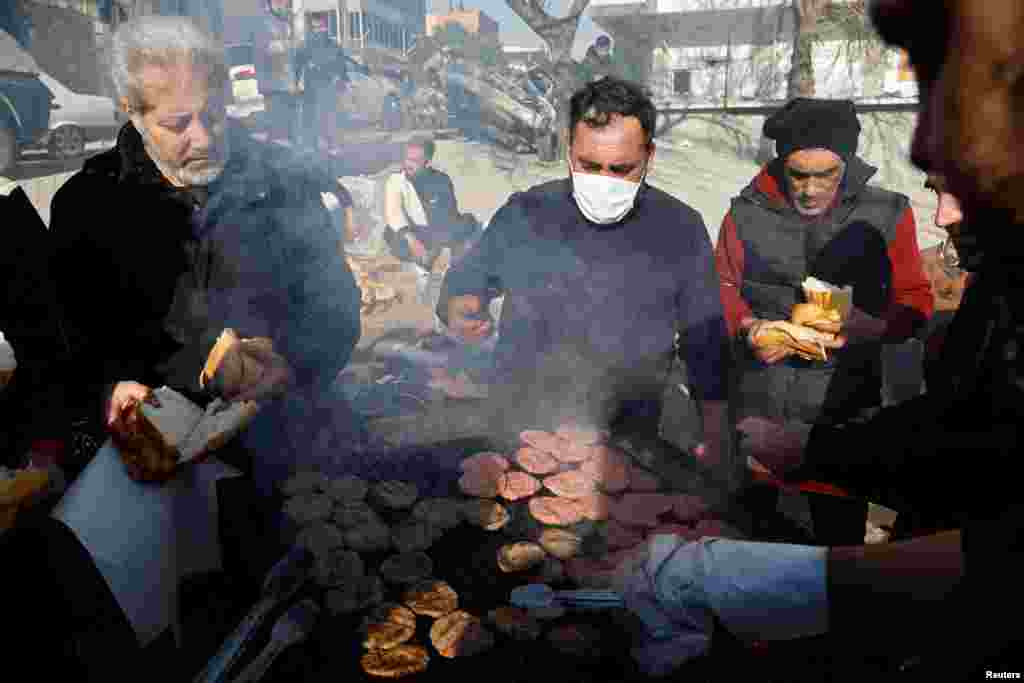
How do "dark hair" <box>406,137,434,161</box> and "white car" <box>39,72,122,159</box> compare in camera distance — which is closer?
"dark hair" <box>406,137,434,161</box>

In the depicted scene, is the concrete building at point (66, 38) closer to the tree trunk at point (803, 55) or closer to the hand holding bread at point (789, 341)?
the tree trunk at point (803, 55)

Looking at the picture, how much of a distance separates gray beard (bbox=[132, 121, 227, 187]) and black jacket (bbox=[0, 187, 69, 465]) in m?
0.51

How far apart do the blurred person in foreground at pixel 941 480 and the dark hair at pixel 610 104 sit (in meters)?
1.73

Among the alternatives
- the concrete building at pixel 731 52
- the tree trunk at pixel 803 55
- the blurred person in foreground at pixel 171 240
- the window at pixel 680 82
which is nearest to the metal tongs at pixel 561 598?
the blurred person in foreground at pixel 171 240

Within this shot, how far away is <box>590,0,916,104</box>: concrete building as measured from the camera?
805 inches

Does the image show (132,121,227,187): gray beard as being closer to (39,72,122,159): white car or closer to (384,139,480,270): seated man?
(384,139,480,270): seated man

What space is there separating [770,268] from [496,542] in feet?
8.33

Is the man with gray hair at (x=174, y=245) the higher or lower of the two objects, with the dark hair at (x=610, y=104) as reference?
lower

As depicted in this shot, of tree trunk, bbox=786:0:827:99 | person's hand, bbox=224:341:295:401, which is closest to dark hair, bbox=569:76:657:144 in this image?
person's hand, bbox=224:341:295:401

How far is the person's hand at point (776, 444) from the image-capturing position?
235cm

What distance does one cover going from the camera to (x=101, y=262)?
2.92 metres

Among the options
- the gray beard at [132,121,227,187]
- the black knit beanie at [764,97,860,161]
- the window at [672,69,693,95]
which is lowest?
the gray beard at [132,121,227,187]

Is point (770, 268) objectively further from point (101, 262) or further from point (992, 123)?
point (101, 262)

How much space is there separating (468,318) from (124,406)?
172cm
